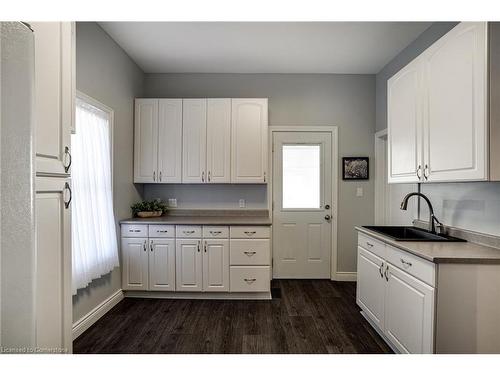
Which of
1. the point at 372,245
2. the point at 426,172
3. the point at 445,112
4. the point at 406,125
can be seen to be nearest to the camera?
the point at 445,112

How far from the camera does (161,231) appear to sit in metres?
2.96

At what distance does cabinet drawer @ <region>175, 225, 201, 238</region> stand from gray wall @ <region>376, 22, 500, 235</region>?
2.37 m

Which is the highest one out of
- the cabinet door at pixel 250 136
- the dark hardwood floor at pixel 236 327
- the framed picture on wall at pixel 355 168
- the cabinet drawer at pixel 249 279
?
the cabinet door at pixel 250 136

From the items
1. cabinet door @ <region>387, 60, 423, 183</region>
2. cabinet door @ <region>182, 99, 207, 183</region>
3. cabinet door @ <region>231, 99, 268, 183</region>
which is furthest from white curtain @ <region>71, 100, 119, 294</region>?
cabinet door @ <region>387, 60, 423, 183</region>

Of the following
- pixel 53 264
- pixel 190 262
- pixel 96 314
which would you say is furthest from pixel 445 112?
pixel 96 314

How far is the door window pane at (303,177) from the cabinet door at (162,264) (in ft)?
5.42

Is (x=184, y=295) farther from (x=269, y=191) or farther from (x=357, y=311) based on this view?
(x=357, y=311)

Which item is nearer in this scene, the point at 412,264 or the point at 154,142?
the point at 412,264

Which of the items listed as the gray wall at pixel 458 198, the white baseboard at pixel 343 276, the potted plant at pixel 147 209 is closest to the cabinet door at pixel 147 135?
the potted plant at pixel 147 209

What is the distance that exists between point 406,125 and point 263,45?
1.71 metres

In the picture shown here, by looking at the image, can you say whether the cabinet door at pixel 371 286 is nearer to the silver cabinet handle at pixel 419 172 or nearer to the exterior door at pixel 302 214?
the silver cabinet handle at pixel 419 172

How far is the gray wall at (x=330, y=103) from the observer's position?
362 cm

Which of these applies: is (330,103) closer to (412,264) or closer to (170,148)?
(170,148)
